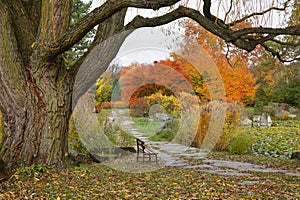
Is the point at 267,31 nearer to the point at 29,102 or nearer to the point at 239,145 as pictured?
the point at 29,102

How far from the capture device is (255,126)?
14125 millimetres

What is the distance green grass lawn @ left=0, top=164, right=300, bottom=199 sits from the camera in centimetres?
341

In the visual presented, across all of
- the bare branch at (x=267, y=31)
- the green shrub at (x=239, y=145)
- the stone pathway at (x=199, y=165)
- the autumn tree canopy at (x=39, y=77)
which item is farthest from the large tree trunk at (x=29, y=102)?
the green shrub at (x=239, y=145)

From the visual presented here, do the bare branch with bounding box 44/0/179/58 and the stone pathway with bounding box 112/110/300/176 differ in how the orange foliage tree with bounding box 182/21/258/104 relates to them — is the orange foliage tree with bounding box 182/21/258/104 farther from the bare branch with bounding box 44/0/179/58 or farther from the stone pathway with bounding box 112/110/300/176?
the bare branch with bounding box 44/0/179/58

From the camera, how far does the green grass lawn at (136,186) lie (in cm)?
341

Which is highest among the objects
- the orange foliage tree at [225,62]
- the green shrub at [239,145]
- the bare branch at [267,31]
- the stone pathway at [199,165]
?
the orange foliage tree at [225,62]

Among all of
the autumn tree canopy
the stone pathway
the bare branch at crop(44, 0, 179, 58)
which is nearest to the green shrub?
the stone pathway

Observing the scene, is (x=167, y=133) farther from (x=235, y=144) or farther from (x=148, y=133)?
(x=235, y=144)

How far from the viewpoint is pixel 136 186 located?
12.7 ft

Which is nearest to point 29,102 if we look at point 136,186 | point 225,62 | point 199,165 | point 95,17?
point 95,17

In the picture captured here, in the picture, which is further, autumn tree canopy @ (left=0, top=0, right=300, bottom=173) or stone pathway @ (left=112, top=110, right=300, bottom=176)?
stone pathway @ (left=112, top=110, right=300, bottom=176)

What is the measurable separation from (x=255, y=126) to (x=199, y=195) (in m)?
11.3

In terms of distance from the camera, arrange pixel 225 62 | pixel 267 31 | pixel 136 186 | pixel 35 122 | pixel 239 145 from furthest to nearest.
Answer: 1. pixel 225 62
2. pixel 239 145
3. pixel 35 122
4. pixel 136 186
5. pixel 267 31

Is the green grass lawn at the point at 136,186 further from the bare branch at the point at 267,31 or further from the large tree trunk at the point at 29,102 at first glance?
the bare branch at the point at 267,31
